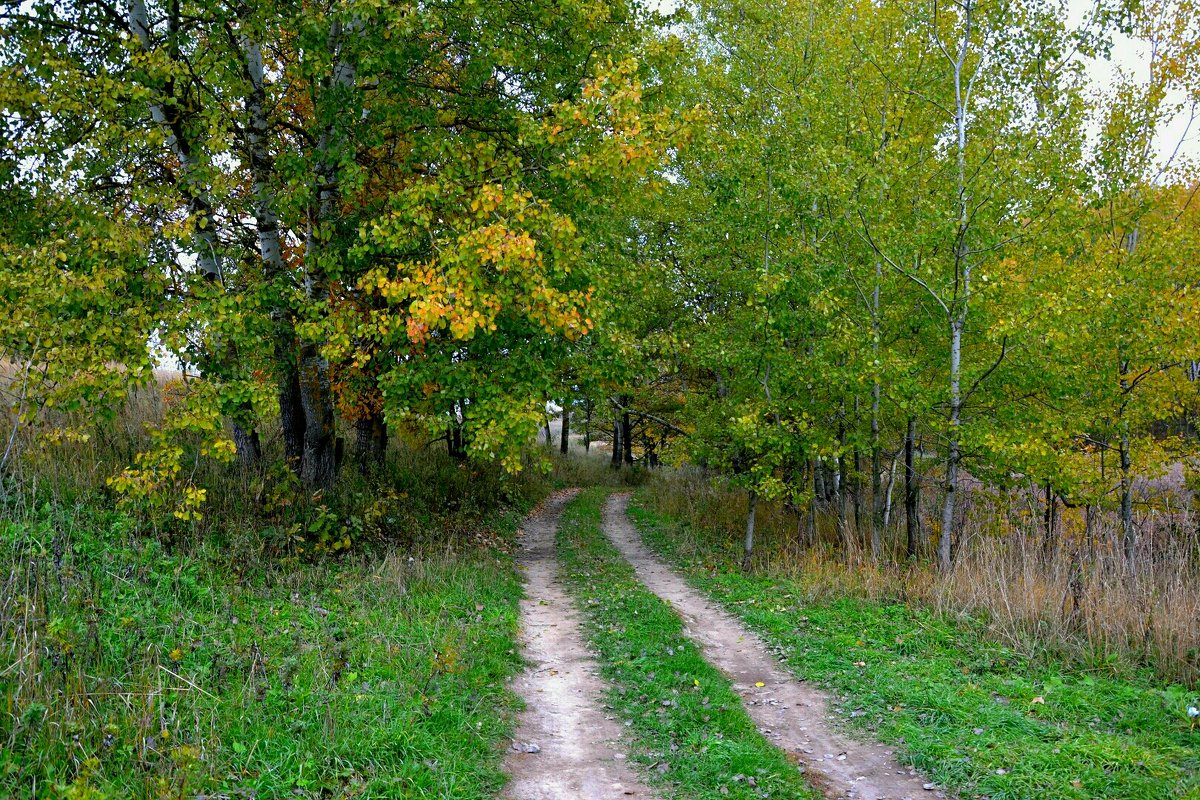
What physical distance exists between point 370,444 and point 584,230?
7233 mm

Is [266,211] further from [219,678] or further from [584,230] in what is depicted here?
[219,678]

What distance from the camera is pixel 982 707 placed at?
613 cm

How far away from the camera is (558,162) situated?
403 inches

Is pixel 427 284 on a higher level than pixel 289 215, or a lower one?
lower

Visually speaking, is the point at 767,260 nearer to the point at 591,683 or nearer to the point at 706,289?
the point at 706,289

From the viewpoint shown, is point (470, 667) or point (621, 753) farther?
point (470, 667)

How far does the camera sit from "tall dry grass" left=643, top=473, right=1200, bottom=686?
7242 millimetres

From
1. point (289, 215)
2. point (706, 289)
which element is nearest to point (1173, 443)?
point (706, 289)

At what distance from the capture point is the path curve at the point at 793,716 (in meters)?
5.18

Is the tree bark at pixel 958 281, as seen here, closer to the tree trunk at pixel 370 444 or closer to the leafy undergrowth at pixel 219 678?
the leafy undergrowth at pixel 219 678

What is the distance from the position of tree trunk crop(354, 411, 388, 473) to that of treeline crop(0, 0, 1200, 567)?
0.79 metres

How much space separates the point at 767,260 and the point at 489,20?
5802mm

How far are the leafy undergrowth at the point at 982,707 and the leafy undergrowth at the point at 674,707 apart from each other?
1.10 metres

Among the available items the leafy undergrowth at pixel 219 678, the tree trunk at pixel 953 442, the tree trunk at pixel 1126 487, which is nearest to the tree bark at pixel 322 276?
the leafy undergrowth at pixel 219 678
